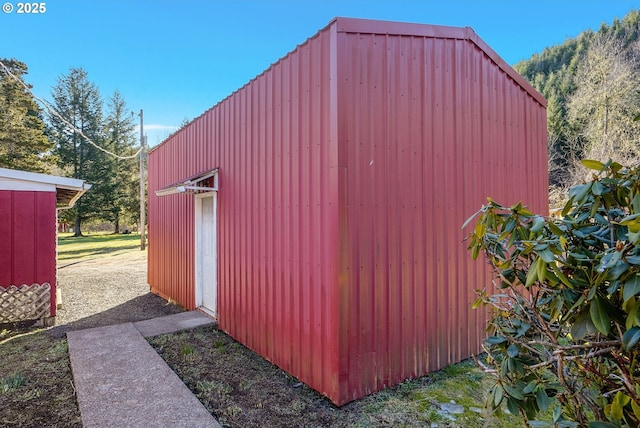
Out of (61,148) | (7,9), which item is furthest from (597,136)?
(61,148)

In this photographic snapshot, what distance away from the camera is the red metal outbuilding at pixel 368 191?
3297 mm

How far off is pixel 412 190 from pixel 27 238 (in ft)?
21.0

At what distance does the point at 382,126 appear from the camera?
3531 mm

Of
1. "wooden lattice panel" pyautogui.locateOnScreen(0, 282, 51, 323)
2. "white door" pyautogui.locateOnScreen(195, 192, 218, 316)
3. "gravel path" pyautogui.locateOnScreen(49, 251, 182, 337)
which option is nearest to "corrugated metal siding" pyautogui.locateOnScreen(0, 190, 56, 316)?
"wooden lattice panel" pyautogui.locateOnScreen(0, 282, 51, 323)

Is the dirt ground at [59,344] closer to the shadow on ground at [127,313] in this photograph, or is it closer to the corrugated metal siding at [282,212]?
the shadow on ground at [127,313]

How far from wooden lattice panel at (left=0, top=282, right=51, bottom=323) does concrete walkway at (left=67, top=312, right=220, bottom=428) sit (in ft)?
3.46

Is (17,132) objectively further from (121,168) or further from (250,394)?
(250,394)

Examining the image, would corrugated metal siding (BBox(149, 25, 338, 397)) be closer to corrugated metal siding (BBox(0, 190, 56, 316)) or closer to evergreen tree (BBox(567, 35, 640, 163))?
corrugated metal siding (BBox(0, 190, 56, 316))

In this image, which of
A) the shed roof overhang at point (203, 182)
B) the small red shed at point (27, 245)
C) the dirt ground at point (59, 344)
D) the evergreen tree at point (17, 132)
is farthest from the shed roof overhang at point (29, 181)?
the evergreen tree at point (17, 132)

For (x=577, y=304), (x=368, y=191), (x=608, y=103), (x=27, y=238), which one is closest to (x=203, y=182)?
(x=27, y=238)

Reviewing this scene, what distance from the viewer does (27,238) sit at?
19.7ft

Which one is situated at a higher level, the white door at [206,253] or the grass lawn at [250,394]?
the white door at [206,253]

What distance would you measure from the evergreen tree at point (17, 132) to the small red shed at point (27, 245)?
62.5 ft

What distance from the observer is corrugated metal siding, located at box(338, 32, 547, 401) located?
331 cm
